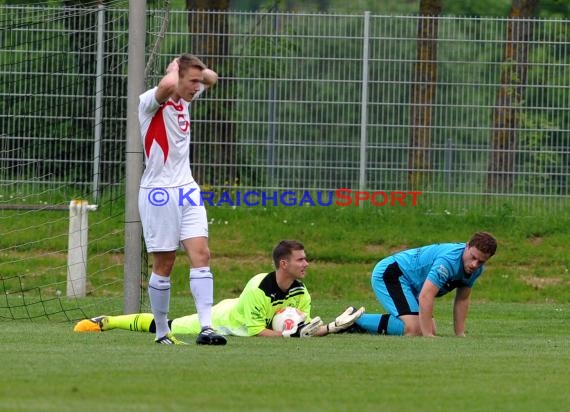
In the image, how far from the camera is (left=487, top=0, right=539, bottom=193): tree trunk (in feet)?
66.6

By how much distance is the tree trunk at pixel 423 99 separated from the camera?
20.5 m

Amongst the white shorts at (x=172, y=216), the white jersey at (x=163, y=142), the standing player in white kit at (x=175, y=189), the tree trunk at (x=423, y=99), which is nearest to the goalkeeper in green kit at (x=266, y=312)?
the standing player in white kit at (x=175, y=189)

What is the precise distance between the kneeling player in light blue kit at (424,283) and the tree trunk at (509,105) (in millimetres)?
7550

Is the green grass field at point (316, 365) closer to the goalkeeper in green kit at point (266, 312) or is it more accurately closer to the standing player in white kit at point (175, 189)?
the goalkeeper in green kit at point (266, 312)

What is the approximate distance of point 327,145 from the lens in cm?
2050

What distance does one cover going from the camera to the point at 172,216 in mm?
10133

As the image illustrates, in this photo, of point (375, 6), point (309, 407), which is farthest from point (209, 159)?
point (375, 6)

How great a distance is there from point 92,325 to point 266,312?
4.83ft

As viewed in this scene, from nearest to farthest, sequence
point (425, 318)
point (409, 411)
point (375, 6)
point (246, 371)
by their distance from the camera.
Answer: point (409, 411) < point (246, 371) < point (425, 318) < point (375, 6)

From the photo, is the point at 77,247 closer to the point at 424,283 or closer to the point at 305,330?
the point at 305,330

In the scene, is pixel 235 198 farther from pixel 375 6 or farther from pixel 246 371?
pixel 375 6

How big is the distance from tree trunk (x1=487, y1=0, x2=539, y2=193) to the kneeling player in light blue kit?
755 centimetres

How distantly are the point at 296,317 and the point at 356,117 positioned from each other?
29.7 ft

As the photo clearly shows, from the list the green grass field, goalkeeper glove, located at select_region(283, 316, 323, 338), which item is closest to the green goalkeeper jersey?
goalkeeper glove, located at select_region(283, 316, 323, 338)
